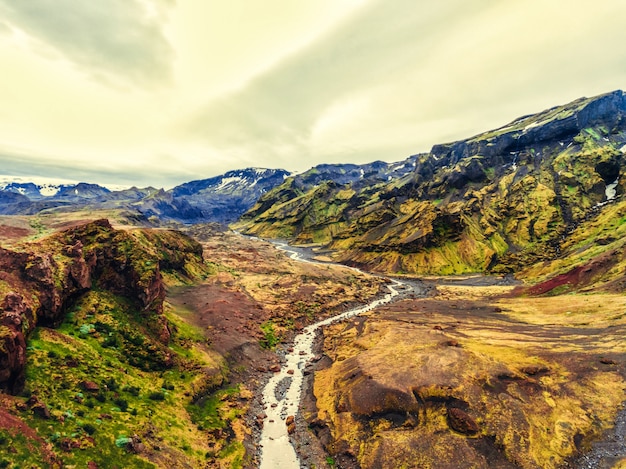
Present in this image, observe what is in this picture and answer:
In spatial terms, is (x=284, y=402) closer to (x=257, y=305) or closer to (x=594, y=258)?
(x=257, y=305)

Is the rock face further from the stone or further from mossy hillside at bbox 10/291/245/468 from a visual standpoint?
the stone

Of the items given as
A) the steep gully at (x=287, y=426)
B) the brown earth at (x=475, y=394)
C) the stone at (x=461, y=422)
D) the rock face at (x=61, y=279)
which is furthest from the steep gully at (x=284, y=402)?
the rock face at (x=61, y=279)

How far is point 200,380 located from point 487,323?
2183 inches

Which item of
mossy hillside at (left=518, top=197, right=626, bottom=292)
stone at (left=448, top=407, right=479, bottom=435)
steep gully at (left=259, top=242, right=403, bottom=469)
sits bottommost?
steep gully at (left=259, top=242, right=403, bottom=469)

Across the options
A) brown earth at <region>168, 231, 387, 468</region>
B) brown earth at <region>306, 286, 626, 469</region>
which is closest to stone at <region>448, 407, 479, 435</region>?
brown earth at <region>306, 286, 626, 469</region>

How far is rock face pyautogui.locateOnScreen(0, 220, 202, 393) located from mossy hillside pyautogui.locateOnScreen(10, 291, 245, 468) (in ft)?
6.22

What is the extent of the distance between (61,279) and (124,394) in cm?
1698

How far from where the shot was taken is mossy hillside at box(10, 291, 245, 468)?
88.9 feet

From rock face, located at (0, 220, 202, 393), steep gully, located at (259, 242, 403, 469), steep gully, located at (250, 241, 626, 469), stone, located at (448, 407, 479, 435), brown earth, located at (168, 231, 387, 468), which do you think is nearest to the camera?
rock face, located at (0, 220, 202, 393)

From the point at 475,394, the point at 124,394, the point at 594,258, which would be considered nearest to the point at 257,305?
the point at 124,394

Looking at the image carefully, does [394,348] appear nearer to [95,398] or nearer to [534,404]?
[534,404]

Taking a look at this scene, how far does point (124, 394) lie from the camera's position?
34.7 m

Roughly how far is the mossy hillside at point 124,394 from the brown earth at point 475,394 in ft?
45.8

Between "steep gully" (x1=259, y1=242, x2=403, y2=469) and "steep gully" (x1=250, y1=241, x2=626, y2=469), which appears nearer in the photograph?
"steep gully" (x1=250, y1=241, x2=626, y2=469)
